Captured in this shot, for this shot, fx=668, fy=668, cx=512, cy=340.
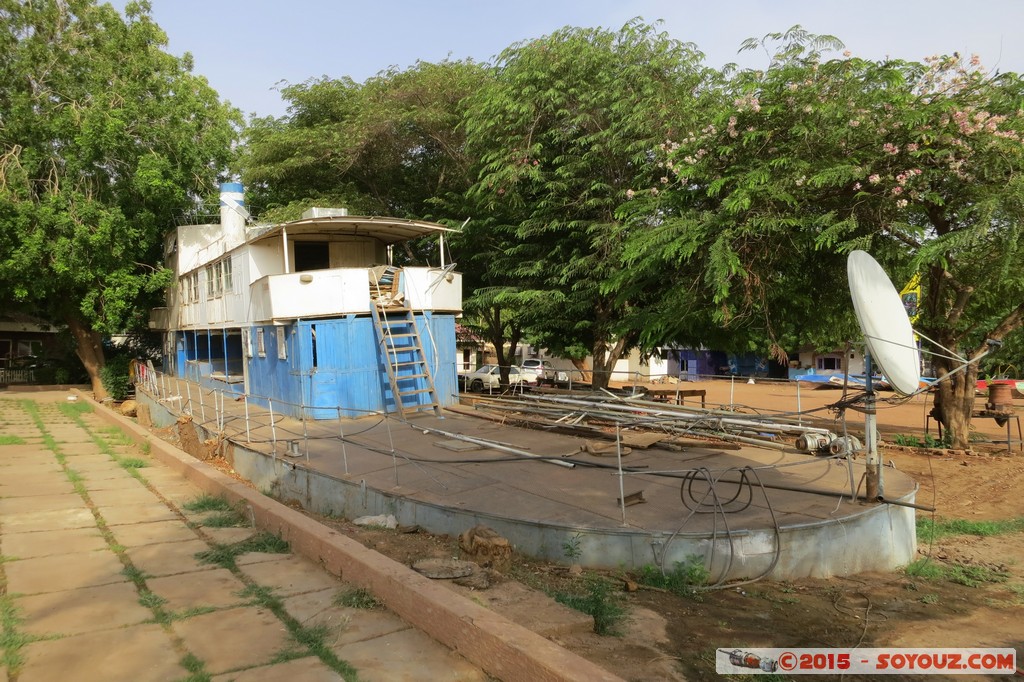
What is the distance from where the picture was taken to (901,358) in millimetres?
6625

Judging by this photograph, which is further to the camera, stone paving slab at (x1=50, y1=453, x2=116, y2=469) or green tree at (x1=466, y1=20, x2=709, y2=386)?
A: green tree at (x1=466, y1=20, x2=709, y2=386)

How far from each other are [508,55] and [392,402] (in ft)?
33.5

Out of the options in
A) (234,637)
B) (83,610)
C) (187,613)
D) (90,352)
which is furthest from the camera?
(90,352)

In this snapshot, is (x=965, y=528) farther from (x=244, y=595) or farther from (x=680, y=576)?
(x=244, y=595)

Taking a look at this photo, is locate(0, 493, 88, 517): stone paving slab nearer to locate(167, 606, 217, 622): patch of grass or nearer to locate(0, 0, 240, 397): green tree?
locate(167, 606, 217, 622): patch of grass

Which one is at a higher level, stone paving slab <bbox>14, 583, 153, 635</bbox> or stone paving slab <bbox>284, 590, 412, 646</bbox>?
stone paving slab <bbox>14, 583, 153, 635</bbox>

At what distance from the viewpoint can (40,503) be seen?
8531 mm

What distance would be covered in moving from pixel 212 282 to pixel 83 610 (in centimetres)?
1765

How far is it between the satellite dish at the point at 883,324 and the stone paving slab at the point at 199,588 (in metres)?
5.81

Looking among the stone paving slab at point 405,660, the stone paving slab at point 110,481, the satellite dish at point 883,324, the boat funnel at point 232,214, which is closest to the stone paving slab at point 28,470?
the stone paving slab at point 110,481

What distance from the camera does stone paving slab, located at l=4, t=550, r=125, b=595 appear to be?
529 centimetres

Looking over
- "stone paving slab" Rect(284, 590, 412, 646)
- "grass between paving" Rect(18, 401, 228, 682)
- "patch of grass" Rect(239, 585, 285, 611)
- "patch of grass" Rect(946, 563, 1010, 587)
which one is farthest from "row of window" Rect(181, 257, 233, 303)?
"patch of grass" Rect(946, 563, 1010, 587)

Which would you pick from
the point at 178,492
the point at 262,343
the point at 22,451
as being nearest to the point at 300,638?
the point at 178,492

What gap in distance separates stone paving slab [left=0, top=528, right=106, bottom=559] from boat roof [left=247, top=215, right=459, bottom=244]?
8546mm
